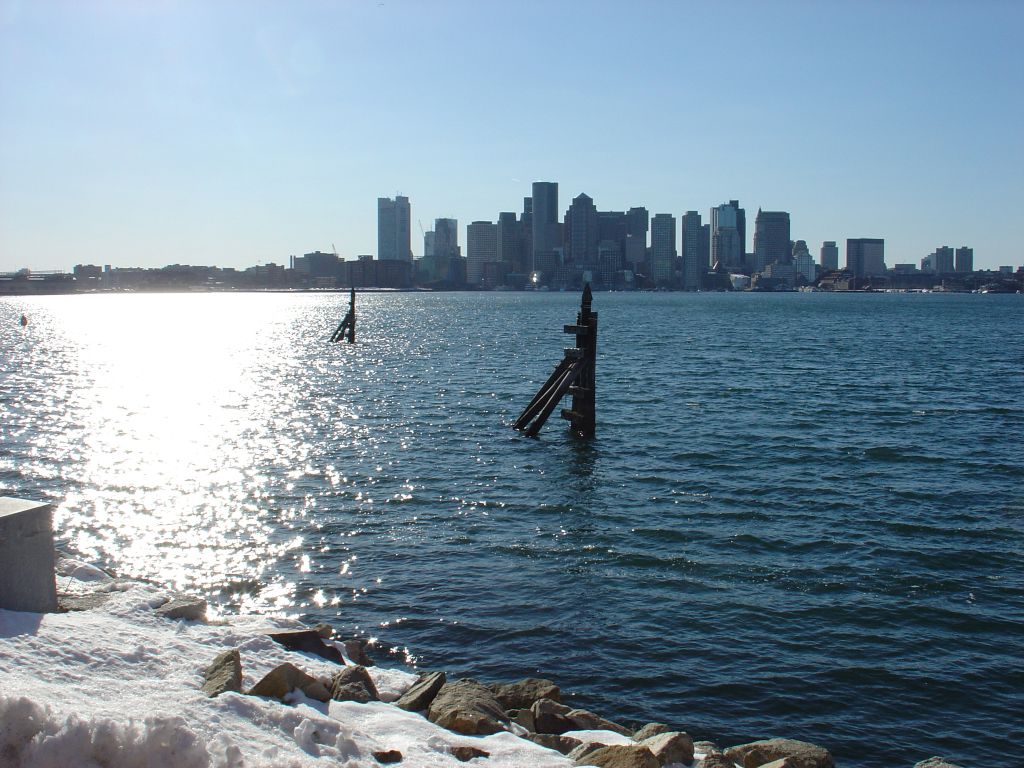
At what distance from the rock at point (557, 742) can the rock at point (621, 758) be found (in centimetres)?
64

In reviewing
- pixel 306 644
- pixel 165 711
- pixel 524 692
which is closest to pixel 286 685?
pixel 165 711

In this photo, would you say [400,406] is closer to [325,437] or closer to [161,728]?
[325,437]

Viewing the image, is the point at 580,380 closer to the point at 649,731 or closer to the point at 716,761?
the point at 649,731

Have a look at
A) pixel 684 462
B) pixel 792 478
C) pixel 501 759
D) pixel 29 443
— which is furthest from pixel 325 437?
pixel 501 759

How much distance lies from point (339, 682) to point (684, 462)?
16989 mm

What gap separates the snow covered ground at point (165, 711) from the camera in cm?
633

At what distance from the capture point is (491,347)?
237 ft

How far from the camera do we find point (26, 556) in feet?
29.4

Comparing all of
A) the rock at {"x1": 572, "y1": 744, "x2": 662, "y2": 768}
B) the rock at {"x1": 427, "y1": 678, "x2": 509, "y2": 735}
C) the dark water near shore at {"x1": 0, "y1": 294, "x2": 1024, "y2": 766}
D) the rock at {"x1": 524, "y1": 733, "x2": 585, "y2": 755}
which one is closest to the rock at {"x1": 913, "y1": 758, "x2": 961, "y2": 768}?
the dark water near shore at {"x1": 0, "y1": 294, "x2": 1024, "y2": 766}

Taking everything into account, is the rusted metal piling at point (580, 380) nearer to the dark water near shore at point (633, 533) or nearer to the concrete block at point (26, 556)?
the dark water near shore at point (633, 533)

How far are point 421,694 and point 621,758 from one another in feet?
8.00

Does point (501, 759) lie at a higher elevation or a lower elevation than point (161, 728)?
lower

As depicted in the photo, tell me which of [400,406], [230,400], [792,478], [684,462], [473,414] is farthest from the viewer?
[230,400]

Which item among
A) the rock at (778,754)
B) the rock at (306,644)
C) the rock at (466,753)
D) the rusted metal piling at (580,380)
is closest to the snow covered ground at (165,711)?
the rock at (466,753)
